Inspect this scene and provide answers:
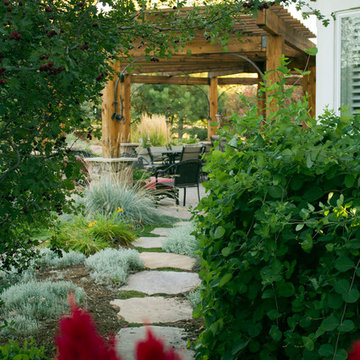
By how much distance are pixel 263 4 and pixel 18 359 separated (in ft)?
6.11

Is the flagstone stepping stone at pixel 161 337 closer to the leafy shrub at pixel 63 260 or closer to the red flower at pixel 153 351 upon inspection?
the leafy shrub at pixel 63 260

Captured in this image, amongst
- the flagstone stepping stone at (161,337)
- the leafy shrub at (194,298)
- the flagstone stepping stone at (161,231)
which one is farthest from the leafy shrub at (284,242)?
the flagstone stepping stone at (161,231)

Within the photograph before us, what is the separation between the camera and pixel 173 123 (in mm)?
22641

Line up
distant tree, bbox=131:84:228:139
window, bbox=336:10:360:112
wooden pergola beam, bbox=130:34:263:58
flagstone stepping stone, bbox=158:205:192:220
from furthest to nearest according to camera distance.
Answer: distant tree, bbox=131:84:228:139 → wooden pergola beam, bbox=130:34:263:58 → flagstone stepping stone, bbox=158:205:192:220 → window, bbox=336:10:360:112

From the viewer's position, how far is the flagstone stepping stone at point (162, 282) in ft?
11.6

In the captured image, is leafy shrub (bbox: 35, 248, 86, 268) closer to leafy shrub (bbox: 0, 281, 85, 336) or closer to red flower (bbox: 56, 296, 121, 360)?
leafy shrub (bbox: 0, 281, 85, 336)

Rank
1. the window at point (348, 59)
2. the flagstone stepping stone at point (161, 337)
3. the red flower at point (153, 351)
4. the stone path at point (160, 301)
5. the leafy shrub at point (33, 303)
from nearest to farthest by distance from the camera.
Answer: the red flower at point (153, 351) < the flagstone stepping stone at point (161, 337) < the stone path at point (160, 301) < the leafy shrub at point (33, 303) < the window at point (348, 59)

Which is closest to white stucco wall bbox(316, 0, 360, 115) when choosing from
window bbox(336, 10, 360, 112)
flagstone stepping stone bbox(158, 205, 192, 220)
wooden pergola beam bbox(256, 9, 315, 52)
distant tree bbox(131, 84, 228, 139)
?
window bbox(336, 10, 360, 112)

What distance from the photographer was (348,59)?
5.68m

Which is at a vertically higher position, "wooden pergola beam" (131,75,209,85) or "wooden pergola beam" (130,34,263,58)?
"wooden pergola beam" (131,75,209,85)

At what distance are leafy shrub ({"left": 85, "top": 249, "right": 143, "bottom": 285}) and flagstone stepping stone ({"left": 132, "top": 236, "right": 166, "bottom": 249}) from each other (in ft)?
2.36

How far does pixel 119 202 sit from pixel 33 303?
10.4ft

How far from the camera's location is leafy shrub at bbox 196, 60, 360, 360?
153cm

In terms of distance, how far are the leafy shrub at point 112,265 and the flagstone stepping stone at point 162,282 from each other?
9 centimetres
